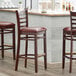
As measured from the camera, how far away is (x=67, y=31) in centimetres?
473

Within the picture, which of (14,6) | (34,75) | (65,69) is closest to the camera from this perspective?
(34,75)

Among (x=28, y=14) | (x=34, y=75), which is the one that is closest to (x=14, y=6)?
(x=28, y=14)

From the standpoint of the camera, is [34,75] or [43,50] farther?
[43,50]

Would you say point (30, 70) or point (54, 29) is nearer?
point (30, 70)

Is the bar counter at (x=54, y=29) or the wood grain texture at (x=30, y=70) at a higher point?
the bar counter at (x=54, y=29)

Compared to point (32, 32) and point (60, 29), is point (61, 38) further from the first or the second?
point (32, 32)

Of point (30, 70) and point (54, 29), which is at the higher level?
point (54, 29)

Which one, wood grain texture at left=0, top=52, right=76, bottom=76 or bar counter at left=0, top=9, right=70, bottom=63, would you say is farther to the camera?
bar counter at left=0, top=9, right=70, bottom=63

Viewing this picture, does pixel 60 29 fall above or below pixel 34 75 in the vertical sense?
above

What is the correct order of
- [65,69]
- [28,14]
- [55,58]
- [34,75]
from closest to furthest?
[34,75] → [65,69] → [55,58] → [28,14]

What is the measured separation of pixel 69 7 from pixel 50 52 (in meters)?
1.15

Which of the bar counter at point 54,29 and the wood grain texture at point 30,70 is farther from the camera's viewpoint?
the bar counter at point 54,29

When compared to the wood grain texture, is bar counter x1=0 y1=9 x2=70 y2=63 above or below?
above

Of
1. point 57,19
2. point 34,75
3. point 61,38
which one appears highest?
point 57,19
